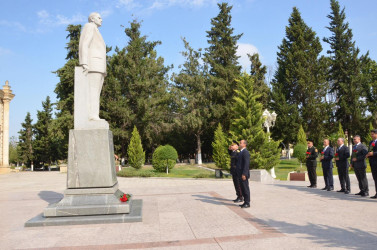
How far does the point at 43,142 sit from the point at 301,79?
43.4m

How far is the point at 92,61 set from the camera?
685cm

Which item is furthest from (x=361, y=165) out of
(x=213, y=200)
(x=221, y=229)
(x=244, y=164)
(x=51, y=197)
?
(x=51, y=197)

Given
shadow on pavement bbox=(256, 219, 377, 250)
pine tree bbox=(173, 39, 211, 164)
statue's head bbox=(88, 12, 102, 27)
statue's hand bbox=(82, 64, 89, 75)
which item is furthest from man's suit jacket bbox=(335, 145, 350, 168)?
pine tree bbox=(173, 39, 211, 164)

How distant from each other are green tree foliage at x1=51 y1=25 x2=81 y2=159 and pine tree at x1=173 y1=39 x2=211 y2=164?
1285 centimetres

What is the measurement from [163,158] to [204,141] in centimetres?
2518

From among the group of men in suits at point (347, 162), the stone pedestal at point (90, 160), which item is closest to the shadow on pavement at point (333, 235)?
the stone pedestal at point (90, 160)

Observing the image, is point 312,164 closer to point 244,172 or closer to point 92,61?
point 244,172

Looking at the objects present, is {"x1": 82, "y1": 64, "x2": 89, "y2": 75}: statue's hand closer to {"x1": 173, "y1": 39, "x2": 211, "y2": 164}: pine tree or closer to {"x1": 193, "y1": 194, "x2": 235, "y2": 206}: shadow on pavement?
{"x1": 193, "y1": 194, "x2": 235, "y2": 206}: shadow on pavement

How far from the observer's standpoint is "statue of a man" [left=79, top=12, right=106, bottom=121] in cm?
675

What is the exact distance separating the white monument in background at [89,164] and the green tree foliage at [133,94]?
2792cm

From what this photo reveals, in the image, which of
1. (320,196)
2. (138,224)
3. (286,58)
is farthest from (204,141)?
(138,224)

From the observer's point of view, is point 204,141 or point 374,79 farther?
point 204,141

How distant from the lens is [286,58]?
136 ft

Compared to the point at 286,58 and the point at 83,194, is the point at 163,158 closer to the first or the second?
the point at 83,194
